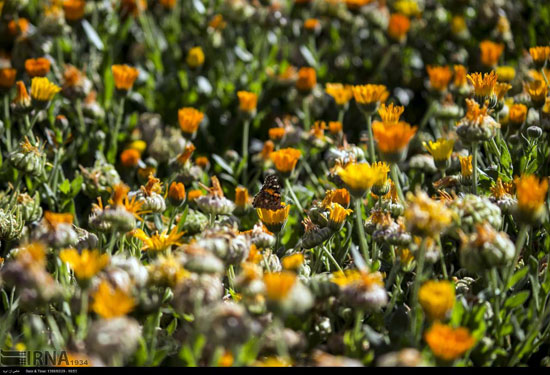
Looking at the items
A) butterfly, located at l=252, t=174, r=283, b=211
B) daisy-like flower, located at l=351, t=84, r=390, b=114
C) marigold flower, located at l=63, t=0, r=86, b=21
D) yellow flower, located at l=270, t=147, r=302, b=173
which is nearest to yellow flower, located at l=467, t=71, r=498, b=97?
daisy-like flower, located at l=351, t=84, r=390, b=114

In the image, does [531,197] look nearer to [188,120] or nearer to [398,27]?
[188,120]

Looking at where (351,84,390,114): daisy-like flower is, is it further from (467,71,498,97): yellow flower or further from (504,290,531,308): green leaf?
(504,290,531,308): green leaf

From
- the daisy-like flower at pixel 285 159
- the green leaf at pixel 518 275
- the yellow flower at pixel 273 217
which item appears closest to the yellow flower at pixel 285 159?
the daisy-like flower at pixel 285 159

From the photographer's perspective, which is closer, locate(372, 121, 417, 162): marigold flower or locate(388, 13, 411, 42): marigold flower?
locate(372, 121, 417, 162): marigold flower

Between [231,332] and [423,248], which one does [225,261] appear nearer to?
[231,332]

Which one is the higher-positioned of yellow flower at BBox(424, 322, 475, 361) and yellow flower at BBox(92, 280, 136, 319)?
yellow flower at BBox(92, 280, 136, 319)

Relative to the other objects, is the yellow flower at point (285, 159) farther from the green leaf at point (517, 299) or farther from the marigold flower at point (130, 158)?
the green leaf at point (517, 299)
